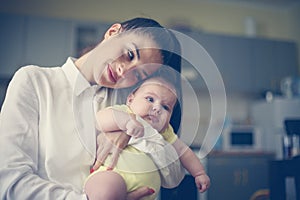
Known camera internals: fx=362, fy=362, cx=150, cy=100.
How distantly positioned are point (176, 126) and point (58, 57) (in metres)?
1.79

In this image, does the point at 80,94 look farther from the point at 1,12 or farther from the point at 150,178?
the point at 1,12

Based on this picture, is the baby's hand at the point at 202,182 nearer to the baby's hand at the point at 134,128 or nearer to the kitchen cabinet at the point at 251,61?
the baby's hand at the point at 134,128

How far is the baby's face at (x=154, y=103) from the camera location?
1.52 ft

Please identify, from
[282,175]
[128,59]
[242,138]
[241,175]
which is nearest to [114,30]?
[128,59]

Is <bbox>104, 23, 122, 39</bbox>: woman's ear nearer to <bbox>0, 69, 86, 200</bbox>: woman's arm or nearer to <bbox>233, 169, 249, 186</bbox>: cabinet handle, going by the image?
<bbox>0, 69, 86, 200</bbox>: woman's arm

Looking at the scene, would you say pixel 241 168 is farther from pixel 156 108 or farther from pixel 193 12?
pixel 156 108

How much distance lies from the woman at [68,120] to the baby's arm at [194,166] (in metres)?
0.07

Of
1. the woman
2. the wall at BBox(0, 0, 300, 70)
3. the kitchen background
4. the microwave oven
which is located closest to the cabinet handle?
the kitchen background

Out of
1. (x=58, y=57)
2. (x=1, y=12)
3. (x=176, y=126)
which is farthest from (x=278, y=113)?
(x=176, y=126)

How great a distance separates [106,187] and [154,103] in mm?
121

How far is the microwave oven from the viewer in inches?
91.2

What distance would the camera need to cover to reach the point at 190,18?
2.74m

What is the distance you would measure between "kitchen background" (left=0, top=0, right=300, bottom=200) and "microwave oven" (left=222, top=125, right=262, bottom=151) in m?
0.08

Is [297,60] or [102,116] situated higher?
[297,60]
